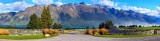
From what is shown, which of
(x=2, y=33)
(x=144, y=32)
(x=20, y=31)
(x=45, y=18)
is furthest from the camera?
(x=45, y=18)

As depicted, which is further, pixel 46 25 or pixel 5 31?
pixel 46 25

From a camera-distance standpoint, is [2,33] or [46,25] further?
[46,25]

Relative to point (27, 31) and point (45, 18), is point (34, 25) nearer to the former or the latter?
point (45, 18)

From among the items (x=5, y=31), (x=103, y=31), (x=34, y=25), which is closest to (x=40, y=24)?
(x=34, y=25)

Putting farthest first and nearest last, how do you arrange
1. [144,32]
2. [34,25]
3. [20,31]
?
[34,25], [144,32], [20,31]

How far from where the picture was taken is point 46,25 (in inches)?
4705

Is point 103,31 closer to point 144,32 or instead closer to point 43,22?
point 144,32

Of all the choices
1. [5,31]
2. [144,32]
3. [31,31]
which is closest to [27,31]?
[31,31]

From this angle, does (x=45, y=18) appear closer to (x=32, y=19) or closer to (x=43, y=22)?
(x=43, y=22)

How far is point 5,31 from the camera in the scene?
52.8 meters

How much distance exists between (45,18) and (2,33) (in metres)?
67.4

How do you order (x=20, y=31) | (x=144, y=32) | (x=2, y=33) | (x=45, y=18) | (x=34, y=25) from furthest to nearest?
(x=34, y=25) < (x=45, y=18) < (x=144, y=32) < (x=20, y=31) < (x=2, y=33)

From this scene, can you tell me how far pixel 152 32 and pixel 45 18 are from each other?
61.3 meters

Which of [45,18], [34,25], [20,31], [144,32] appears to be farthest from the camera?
[34,25]
